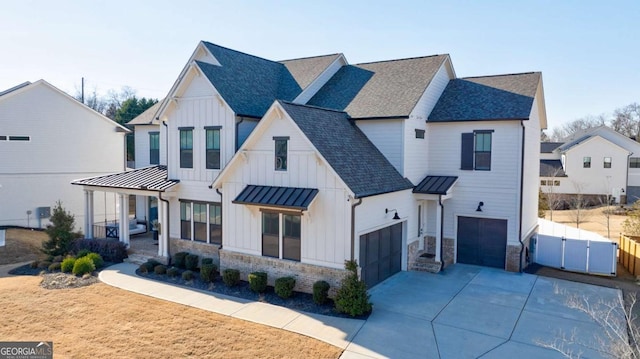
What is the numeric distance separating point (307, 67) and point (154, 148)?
9.85 meters

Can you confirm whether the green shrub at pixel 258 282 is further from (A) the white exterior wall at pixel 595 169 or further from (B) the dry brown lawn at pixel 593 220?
(A) the white exterior wall at pixel 595 169

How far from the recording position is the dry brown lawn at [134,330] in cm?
1018

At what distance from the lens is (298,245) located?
1471cm

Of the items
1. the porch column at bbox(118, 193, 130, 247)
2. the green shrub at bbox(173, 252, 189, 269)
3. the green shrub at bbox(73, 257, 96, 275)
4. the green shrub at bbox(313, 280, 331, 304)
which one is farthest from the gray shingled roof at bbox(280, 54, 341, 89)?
the green shrub at bbox(73, 257, 96, 275)

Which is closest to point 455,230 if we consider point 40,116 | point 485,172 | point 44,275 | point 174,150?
point 485,172

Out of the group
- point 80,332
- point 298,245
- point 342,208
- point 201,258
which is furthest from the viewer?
point 201,258

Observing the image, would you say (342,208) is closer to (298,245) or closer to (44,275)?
(298,245)

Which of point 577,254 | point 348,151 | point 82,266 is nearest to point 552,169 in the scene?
point 577,254

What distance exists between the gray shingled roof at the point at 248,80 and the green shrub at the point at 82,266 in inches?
341

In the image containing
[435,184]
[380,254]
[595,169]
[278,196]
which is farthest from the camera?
[595,169]

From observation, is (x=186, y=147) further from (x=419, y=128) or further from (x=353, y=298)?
(x=353, y=298)

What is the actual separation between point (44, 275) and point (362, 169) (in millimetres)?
13404

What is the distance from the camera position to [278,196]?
569 inches

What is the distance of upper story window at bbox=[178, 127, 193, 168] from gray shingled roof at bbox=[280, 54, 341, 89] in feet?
20.4
